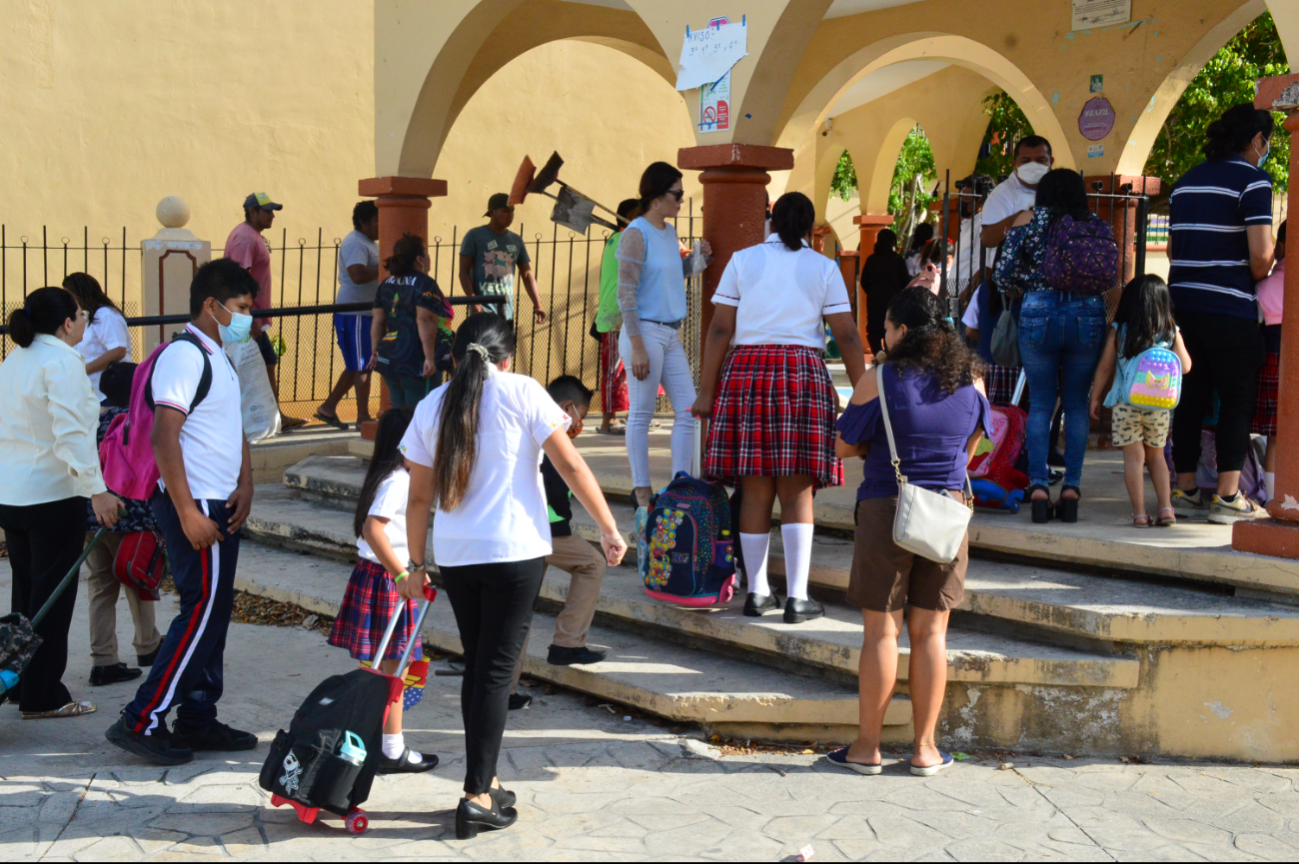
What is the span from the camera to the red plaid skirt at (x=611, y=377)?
9.00 m

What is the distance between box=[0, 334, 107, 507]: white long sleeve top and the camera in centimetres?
460

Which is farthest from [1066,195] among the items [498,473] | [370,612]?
[370,612]

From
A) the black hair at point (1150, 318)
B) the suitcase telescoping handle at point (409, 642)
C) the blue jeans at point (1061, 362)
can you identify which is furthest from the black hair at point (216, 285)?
the black hair at point (1150, 318)

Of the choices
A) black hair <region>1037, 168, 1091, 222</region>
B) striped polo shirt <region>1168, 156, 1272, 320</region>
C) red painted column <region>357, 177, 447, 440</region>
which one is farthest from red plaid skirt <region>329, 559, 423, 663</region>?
red painted column <region>357, 177, 447, 440</region>

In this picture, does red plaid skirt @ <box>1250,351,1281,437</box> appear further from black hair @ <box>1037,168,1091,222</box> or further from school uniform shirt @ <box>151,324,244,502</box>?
school uniform shirt @ <box>151,324,244,502</box>

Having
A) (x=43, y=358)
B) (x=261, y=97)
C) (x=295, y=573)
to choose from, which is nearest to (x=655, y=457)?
(x=295, y=573)

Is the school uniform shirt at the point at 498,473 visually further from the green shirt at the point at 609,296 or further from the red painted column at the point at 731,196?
the green shirt at the point at 609,296

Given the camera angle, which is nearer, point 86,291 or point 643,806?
point 643,806

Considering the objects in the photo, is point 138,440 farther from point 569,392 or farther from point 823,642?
point 823,642

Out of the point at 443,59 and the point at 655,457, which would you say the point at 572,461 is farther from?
the point at 443,59

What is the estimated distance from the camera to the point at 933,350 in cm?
410

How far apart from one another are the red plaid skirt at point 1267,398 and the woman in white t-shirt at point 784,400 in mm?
2082

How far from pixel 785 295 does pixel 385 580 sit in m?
1.90

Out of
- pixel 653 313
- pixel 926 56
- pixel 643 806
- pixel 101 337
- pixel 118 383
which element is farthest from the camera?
pixel 926 56
